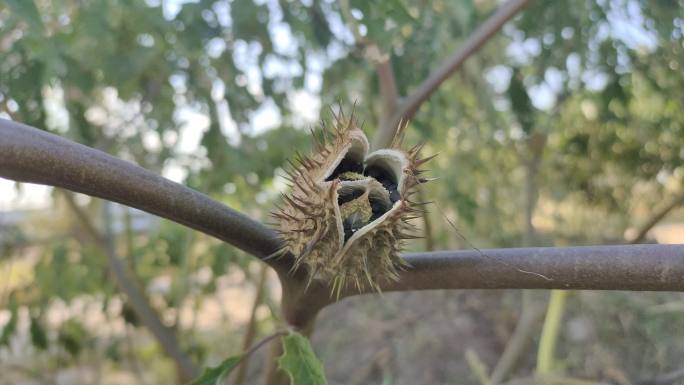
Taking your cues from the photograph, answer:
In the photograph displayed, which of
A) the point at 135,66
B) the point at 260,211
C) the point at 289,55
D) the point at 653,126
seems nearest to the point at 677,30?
the point at 653,126

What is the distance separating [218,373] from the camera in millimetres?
1057

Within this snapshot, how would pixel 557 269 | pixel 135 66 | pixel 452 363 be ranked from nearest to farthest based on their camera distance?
pixel 557 269
pixel 135 66
pixel 452 363

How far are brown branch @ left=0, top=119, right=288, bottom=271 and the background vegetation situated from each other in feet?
2.25

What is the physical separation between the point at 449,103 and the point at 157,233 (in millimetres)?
1335

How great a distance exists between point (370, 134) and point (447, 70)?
1.00 metres

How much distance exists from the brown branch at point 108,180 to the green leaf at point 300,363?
0.19 m

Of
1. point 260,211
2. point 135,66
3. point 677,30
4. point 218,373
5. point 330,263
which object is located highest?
point 135,66

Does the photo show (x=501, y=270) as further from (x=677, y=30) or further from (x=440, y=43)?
(x=677, y=30)

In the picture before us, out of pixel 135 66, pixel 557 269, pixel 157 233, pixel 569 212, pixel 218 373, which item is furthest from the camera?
pixel 569 212

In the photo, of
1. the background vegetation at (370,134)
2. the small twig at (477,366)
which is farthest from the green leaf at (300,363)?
the small twig at (477,366)

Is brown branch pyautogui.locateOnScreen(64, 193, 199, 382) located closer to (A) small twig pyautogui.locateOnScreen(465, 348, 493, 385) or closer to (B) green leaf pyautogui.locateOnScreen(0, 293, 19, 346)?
(B) green leaf pyautogui.locateOnScreen(0, 293, 19, 346)

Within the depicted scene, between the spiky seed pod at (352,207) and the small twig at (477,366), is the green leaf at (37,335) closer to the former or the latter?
the small twig at (477,366)

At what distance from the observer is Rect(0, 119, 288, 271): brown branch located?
70 cm

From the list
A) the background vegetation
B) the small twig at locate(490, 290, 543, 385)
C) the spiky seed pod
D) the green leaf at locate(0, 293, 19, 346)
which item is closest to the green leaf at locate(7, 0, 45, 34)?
the background vegetation
